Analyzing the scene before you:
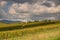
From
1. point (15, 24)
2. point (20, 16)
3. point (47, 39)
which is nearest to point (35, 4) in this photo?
point (20, 16)

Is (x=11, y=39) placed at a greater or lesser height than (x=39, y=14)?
lesser

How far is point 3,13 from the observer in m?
5.34

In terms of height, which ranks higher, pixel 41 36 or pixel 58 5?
pixel 58 5

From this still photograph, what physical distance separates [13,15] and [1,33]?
2.93ft

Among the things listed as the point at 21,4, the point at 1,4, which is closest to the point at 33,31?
the point at 21,4

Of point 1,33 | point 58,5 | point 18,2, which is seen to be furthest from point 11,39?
point 58,5

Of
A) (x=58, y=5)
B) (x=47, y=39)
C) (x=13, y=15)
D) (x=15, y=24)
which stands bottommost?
(x=47, y=39)

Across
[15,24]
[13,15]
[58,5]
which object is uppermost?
[58,5]

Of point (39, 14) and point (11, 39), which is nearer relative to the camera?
point (11, 39)

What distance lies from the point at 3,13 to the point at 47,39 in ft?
6.34

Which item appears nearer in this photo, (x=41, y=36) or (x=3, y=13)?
(x=41, y=36)

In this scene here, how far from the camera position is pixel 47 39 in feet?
15.8

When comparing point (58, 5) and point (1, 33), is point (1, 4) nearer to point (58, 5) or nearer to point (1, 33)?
point (1, 33)

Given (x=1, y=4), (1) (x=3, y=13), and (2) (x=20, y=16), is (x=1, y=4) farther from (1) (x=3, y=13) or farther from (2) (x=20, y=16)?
(2) (x=20, y=16)
